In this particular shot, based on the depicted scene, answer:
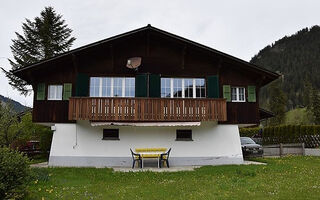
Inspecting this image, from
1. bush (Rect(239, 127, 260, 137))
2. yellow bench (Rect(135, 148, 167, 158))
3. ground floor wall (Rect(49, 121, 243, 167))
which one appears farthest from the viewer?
bush (Rect(239, 127, 260, 137))

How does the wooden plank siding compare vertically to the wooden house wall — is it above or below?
below

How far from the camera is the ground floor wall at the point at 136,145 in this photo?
17.0 meters

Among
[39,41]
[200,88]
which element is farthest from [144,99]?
[39,41]

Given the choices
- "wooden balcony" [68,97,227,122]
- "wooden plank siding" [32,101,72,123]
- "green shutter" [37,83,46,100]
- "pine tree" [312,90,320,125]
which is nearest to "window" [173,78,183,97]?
"wooden balcony" [68,97,227,122]

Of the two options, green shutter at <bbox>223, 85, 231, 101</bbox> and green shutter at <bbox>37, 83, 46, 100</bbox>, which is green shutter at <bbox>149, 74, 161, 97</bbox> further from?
green shutter at <bbox>37, 83, 46, 100</bbox>

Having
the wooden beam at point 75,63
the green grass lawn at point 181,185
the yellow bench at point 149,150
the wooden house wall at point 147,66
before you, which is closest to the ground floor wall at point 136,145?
the yellow bench at point 149,150

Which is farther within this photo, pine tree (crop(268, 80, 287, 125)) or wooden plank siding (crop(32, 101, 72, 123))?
pine tree (crop(268, 80, 287, 125))

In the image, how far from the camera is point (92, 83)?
17.7 meters

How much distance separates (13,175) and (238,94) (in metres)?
13.8

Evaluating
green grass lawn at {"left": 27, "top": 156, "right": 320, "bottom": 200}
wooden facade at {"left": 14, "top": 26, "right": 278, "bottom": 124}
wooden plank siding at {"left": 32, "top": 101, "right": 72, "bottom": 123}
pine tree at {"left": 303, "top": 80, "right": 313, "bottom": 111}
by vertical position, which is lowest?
green grass lawn at {"left": 27, "top": 156, "right": 320, "bottom": 200}

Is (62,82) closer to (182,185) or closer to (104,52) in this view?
(104,52)

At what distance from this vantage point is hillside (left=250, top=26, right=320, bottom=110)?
94.9 meters

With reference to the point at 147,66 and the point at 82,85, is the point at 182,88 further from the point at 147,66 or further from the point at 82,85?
the point at 82,85

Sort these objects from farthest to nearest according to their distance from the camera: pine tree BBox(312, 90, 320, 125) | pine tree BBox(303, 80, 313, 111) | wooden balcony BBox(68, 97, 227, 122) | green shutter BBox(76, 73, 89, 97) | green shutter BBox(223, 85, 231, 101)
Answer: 1. pine tree BBox(303, 80, 313, 111)
2. pine tree BBox(312, 90, 320, 125)
3. green shutter BBox(223, 85, 231, 101)
4. green shutter BBox(76, 73, 89, 97)
5. wooden balcony BBox(68, 97, 227, 122)
